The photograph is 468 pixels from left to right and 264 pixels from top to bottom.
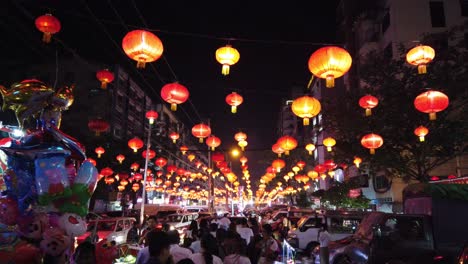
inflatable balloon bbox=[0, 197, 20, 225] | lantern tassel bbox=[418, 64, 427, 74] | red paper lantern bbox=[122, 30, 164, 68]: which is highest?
lantern tassel bbox=[418, 64, 427, 74]

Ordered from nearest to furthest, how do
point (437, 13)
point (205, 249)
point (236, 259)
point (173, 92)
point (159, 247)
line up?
point (159, 247) → point (236, 259) → point (205, 249) → point (173, 92) → point (437, 13)

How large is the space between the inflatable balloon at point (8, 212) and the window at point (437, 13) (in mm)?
31266

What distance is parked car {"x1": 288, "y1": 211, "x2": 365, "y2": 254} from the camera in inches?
561

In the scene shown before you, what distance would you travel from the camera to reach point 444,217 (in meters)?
9.05

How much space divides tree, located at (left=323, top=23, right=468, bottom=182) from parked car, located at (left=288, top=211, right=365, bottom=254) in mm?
6153

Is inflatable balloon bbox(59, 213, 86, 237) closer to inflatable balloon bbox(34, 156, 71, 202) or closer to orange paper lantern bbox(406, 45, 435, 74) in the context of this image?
inflatable balloon bbox(34, 156, 71, 202)

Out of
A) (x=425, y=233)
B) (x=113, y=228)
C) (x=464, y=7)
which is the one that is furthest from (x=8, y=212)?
(x=464, y=7)

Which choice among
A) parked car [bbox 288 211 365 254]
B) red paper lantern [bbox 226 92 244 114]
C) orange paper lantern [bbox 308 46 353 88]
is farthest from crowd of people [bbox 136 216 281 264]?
parked car [bbox 288 211 365 254]

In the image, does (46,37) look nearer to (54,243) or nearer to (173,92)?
(173,92)

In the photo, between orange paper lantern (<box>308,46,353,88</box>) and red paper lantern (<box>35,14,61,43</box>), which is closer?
orange paper lantern (<box>308,46,353,88</box>)

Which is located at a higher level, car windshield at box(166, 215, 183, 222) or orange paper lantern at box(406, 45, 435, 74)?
orange paper lantern at box(406, 45, 435, 74)

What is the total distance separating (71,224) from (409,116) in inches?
704

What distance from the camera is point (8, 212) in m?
5.93

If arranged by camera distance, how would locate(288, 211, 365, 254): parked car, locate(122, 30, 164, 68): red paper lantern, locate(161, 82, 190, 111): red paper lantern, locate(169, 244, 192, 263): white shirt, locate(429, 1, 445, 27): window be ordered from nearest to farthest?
locate(169, 244, 192, 263): white shirt < locate(122, 30, 164, 68): red paper lantern < locate(161, 82, 190, 111): red paper lantern < locate(288, 211, 365, 254): parked car < locate(429, 1, 445, 27): window
